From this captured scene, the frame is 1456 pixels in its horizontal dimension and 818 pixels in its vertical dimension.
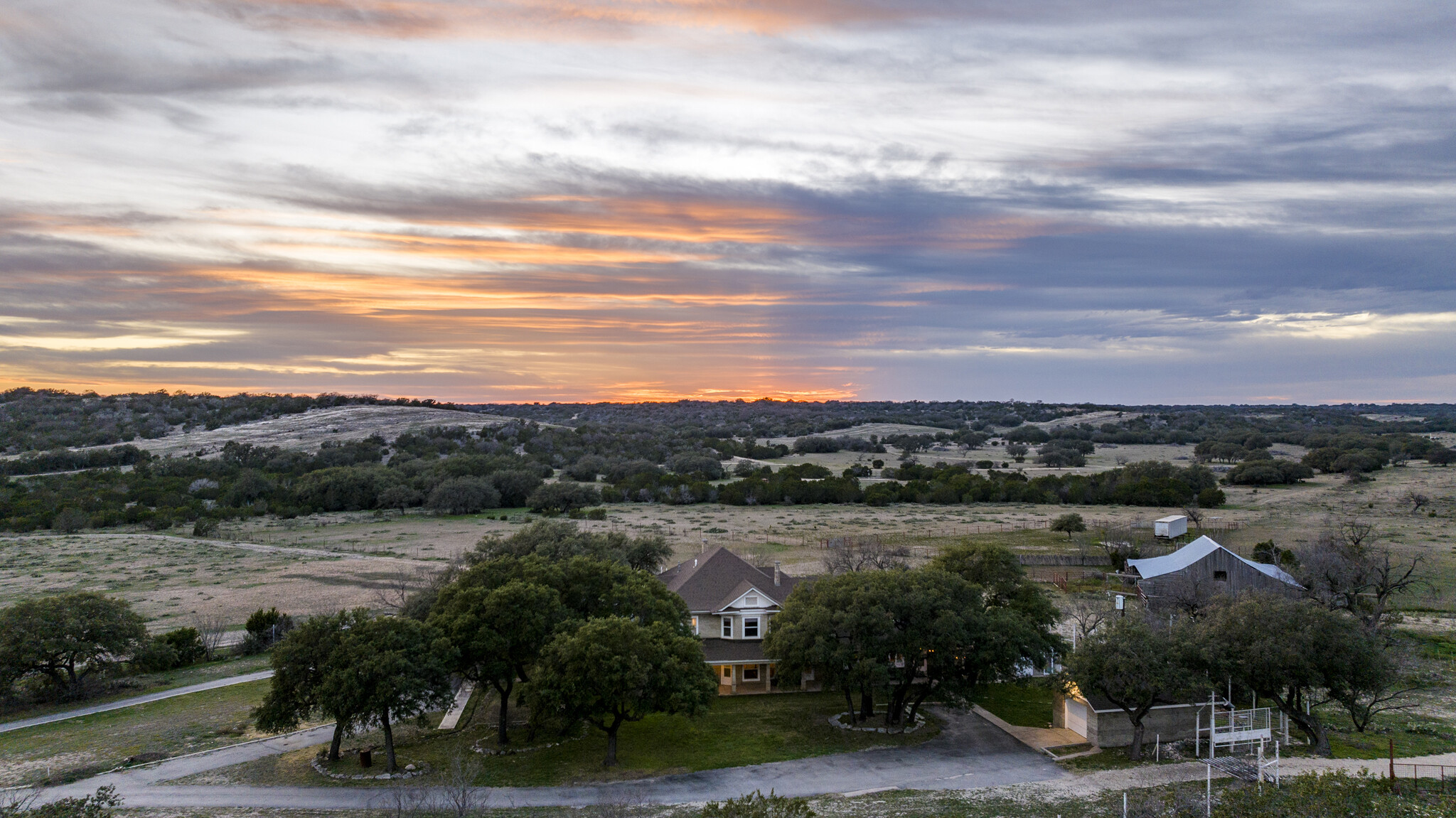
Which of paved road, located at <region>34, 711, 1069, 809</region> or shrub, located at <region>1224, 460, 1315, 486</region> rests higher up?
shrub, located at <region>1224, 460, 1315, 486</region>

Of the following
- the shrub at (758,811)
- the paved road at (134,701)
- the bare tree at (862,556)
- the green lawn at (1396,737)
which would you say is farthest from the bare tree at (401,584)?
the green lawn at (1396,737)

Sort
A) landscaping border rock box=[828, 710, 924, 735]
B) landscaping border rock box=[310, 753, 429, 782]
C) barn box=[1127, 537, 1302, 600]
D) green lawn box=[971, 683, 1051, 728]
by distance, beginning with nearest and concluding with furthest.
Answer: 1. landscaping border rock box=[310, 753, 429, 782]
2. landscaping border rock box=[828, 710, 924, 735]
3. green lawn box=[971, 683, 1051, 728]
4. barn box=[1127, 537, 1302, 600]

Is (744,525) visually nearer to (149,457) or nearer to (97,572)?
(97,572)

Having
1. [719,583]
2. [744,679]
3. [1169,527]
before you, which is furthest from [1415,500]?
[744,679]

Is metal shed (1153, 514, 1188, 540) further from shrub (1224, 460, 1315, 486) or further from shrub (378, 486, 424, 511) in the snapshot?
shrub (378, 486, 424, 511)

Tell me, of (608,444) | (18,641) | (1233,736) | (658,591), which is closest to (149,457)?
(608,444)

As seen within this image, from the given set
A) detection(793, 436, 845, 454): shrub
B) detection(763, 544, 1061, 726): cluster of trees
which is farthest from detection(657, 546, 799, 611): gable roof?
detection(793, 436, 845, 454): shrub
